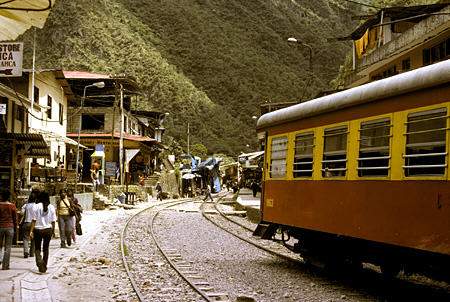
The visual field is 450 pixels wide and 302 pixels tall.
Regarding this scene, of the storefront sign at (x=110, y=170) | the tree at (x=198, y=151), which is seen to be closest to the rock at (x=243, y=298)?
the storefront sign at (x=110, y=170)

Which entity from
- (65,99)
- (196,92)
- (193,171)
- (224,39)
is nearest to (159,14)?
(224,39)

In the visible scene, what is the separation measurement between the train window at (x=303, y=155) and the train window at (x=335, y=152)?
50 cm

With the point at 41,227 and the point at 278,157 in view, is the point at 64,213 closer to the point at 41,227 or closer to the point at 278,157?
the point at 41,227

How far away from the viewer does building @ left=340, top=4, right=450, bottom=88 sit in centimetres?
2355

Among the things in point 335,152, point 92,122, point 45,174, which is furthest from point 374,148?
point 92,122

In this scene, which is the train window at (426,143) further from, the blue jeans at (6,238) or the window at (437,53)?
the window at (437,53)

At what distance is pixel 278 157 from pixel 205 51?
107458 millimetres

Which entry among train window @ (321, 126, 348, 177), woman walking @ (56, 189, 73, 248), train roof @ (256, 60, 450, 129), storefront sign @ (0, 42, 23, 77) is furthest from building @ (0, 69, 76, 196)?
train window @ (321, 126, 348, 177)

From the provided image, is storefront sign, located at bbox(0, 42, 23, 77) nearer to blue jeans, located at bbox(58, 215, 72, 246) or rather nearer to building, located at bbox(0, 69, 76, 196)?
building, located at bbox(0, 69, 76, 196)

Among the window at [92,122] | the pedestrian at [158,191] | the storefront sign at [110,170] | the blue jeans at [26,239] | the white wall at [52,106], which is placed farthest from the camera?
the window at [92,122]

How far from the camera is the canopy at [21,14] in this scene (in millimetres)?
7719

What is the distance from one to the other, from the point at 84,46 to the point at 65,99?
58978mm

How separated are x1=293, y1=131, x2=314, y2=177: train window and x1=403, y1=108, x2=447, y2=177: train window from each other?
117 inches

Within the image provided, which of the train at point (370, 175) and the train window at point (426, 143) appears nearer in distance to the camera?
the train window at point (426, 143)
